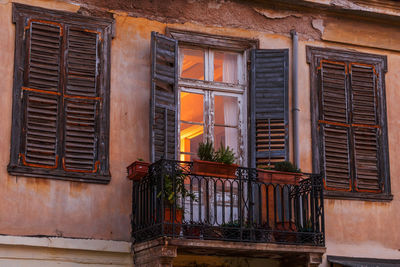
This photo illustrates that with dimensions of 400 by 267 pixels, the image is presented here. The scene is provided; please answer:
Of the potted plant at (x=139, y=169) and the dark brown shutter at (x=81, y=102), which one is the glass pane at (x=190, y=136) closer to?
the potted plant at (x=139, y=169)

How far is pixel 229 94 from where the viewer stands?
1111cm

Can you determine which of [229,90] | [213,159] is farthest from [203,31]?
[213,159]

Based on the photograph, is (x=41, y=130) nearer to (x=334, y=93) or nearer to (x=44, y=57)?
(x=44, y=57)

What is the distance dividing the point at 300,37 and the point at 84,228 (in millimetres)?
4127

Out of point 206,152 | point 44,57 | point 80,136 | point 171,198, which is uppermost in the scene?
point 44,57

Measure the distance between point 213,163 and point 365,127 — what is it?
2.80m

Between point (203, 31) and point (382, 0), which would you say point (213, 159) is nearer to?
point (203, 31)

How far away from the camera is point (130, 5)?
10.7m

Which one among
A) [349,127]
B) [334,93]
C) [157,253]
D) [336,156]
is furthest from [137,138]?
[349,127]

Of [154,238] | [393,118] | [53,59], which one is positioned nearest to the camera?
[154,238]

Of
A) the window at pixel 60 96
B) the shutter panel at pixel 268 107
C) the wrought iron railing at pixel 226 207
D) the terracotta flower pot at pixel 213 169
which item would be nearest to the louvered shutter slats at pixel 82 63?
the window at pixel 60 96

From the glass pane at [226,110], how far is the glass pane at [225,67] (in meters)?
0.27

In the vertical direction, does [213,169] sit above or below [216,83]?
below

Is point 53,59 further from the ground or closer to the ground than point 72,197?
further from the ground
